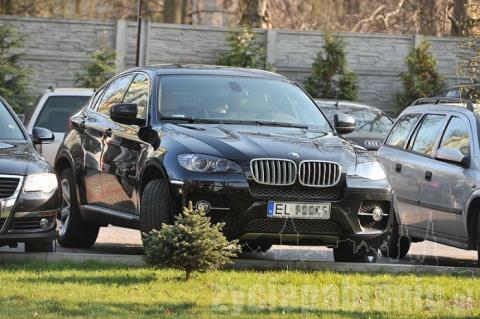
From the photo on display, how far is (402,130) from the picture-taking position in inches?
549

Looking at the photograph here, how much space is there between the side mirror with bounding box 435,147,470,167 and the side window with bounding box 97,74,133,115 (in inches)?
121

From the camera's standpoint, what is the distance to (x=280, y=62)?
29125 mm

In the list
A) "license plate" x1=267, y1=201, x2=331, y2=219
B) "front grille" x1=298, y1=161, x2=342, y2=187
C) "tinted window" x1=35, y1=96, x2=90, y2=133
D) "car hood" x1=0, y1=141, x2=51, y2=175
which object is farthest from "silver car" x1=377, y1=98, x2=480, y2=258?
"tinted window" x1=35, y1=96, x2=90, y2=133

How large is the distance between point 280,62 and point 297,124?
57.6 feet

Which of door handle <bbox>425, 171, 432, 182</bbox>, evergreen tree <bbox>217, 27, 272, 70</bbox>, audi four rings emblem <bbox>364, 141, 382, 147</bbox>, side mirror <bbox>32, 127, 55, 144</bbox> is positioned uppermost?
side mirror <bbox>32, 127, 55, 144</bbox>

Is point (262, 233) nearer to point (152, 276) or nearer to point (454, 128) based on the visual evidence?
point (152, 276)

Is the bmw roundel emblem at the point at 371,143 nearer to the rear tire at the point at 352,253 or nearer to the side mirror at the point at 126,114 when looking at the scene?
the rear tire at the point at 352,253

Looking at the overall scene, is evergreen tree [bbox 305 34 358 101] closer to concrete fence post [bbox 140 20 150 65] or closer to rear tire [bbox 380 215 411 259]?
concrete fence post [bbox 140 20 150 65]

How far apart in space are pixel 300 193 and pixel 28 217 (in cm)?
228

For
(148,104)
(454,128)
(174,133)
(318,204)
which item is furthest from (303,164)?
(454,128)

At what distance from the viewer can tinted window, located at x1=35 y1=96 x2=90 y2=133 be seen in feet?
64.1

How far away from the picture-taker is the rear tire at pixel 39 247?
1136 centimetres

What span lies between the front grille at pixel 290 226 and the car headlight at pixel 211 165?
1.49 feet

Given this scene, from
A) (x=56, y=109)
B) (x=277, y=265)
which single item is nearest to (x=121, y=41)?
(x=56, y=109)
